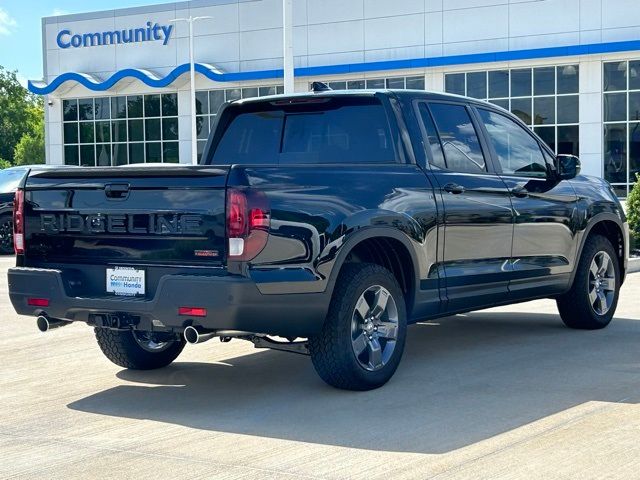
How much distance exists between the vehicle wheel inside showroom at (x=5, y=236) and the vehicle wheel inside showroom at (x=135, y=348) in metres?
13.7

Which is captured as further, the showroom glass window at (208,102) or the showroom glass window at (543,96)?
the showroom glass window at (208,102)

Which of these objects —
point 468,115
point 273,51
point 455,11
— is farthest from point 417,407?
point 273,51

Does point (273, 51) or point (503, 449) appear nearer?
point (503, 449)

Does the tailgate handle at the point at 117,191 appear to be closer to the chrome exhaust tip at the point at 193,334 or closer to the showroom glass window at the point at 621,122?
the chrome exhaust tip at the point at 193,334

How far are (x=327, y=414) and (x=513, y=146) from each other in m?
A: 3.31

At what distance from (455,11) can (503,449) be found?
33.6 m

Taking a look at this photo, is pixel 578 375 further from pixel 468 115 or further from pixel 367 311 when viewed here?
pixel 468 115

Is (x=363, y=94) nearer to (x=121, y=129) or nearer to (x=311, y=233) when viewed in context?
(x=311, y=233)

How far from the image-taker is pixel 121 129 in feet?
153

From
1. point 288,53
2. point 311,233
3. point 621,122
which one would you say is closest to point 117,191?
point 311,233

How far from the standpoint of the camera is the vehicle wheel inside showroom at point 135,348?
791cm

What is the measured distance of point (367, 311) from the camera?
7.08 m

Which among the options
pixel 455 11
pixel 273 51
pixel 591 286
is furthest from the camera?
pixel 273 51

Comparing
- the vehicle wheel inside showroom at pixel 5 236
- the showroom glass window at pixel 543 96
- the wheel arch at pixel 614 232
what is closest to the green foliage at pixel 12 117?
the showroom glass window at pixel 543 96
